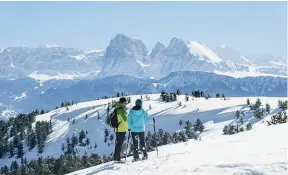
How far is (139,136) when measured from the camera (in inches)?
998

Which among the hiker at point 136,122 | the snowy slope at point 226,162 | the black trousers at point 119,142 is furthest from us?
the black trousers at point 119,142

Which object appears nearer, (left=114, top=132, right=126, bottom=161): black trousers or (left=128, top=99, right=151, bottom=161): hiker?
(left=128, top=99, right=151, bottom=161): hiker

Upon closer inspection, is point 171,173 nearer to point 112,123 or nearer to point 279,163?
point 279,163

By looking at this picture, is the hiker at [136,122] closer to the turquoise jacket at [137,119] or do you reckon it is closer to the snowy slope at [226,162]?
the turquoise jacket at [137,119]

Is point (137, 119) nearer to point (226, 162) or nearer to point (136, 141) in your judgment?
point (136, 141)

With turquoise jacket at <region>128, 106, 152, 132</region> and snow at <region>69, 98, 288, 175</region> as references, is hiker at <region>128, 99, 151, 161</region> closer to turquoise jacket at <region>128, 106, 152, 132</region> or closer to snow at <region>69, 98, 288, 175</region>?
turquoise jacket at <region>128, 106, 152, 132</region>

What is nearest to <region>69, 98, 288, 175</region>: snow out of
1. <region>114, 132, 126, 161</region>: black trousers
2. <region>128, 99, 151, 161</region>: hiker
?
<region>114, 132, 126, 161</region>: black trousers

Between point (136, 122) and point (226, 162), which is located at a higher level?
point (136, 122)

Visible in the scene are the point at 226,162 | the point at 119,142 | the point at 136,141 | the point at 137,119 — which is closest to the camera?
the point at 226,162

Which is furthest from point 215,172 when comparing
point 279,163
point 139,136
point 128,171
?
point 139,136

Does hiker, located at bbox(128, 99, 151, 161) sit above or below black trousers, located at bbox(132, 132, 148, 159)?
above

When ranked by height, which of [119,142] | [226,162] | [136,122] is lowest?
[226,162]

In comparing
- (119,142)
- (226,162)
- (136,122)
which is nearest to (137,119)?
(136,122)

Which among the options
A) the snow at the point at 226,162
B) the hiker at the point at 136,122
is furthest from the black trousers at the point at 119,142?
the snow at the point at 226,162
